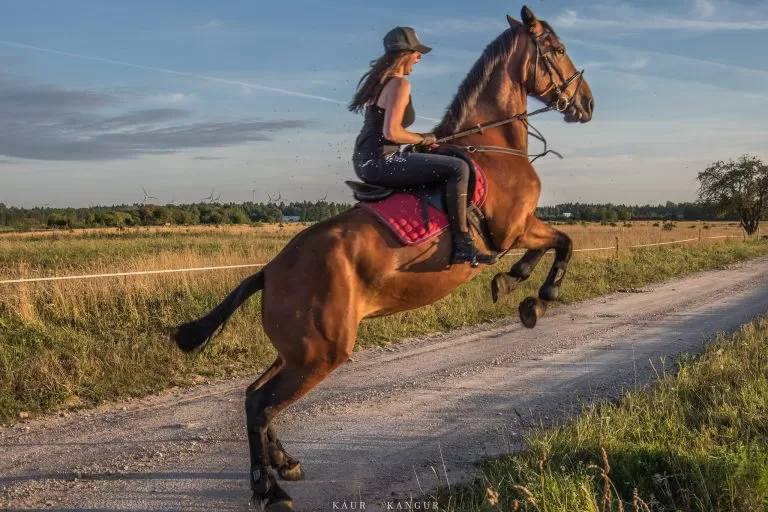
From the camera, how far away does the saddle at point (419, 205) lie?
4.97 metres

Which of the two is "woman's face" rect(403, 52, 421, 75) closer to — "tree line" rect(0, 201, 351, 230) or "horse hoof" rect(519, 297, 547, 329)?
"horse hoof" rect(519, 297, 547, 329)

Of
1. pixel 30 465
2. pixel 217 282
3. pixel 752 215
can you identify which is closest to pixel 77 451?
pixel 30 465

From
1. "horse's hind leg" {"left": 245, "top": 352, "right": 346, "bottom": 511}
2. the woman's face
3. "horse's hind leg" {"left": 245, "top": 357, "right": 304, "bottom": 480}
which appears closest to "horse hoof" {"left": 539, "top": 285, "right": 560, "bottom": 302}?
"horse's hind leg" {"left": 245, "top": 352, "right": 346, "bottom": 511}

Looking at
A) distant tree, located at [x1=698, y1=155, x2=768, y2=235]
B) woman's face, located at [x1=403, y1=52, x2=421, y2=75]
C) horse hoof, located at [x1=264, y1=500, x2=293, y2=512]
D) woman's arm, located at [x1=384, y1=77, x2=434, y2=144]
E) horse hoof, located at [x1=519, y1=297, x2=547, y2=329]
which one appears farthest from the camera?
distant tree, located at [x1=698, y1=155, x2=768, y2=235]

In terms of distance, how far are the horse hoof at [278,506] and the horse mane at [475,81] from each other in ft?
10.2

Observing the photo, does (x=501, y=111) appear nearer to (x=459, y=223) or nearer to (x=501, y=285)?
(x=459, y=223)

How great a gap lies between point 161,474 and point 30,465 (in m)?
1.24

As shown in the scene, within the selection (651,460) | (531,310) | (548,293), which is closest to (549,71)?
(548,293)

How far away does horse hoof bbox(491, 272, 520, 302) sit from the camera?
577 centimetres

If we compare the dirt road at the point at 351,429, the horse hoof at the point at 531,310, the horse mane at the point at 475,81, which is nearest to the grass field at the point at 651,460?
the dirt road at the point at 351,429

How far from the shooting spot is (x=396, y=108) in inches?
195

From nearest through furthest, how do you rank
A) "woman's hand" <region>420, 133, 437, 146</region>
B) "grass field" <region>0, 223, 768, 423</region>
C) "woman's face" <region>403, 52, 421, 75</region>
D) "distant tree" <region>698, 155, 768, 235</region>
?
"woman's face" <region>403, 52, 421, 75</region> < "woman's hand" <region>420, 133, 437, 146</region> < "grass field" <region>0, 223, 768, 423</region> < "distant tree" <region>698, 155, 768, 235</region>

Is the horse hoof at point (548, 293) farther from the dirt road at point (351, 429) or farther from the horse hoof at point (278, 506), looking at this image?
→ the horse hoof at point (278, 506)

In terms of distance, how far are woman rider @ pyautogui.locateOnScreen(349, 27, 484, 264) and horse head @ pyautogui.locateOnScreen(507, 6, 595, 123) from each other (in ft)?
4.24
